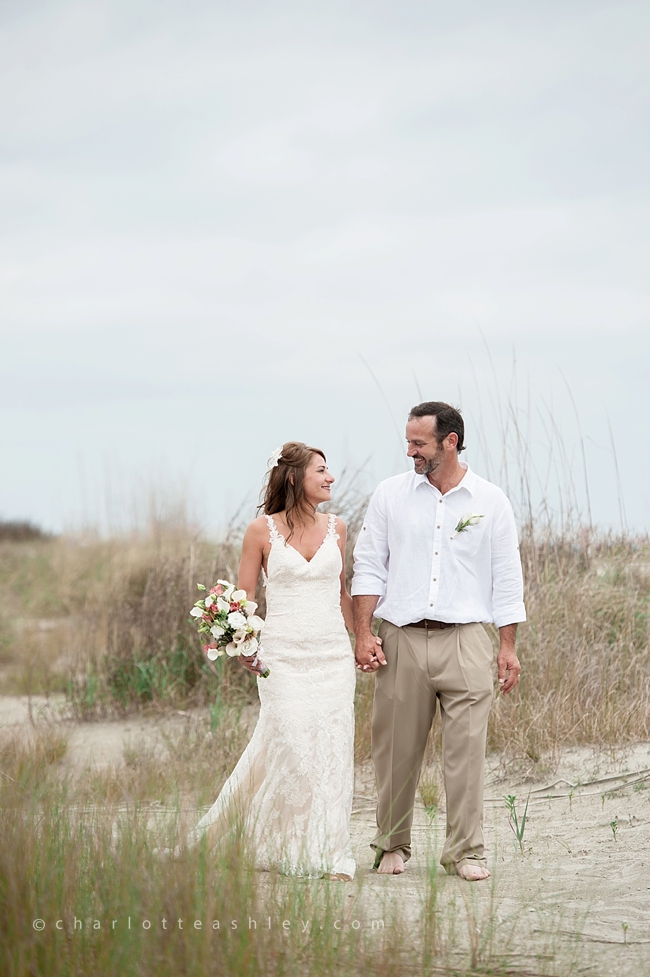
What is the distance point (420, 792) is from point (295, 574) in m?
2.44

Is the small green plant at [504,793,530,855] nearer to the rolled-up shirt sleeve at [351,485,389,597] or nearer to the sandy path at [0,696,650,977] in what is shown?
the sandy path at [0,696,650,977]

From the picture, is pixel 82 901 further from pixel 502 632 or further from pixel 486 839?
pixel 486 839

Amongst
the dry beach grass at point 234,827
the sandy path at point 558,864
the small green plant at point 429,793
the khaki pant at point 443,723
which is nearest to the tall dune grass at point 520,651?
the dry beach grass at point 234,827

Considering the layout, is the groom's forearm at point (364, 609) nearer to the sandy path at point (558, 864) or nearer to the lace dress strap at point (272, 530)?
the lace dress strap at point (272, 530)

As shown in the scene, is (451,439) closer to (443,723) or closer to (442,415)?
(442,415)

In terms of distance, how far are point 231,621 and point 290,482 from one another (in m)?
0.75

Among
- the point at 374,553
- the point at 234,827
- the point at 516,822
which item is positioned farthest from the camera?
the point at 516,822

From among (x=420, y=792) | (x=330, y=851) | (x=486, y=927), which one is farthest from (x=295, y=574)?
(x=420, y=792)

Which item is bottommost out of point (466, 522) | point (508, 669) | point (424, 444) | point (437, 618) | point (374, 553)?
point (508, 669)

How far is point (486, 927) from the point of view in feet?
13.1

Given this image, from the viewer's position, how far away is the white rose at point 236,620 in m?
4.90

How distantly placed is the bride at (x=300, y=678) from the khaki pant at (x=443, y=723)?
0.59ft

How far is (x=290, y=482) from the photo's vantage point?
17.0ft

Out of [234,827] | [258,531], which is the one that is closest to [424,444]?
[258,531]
